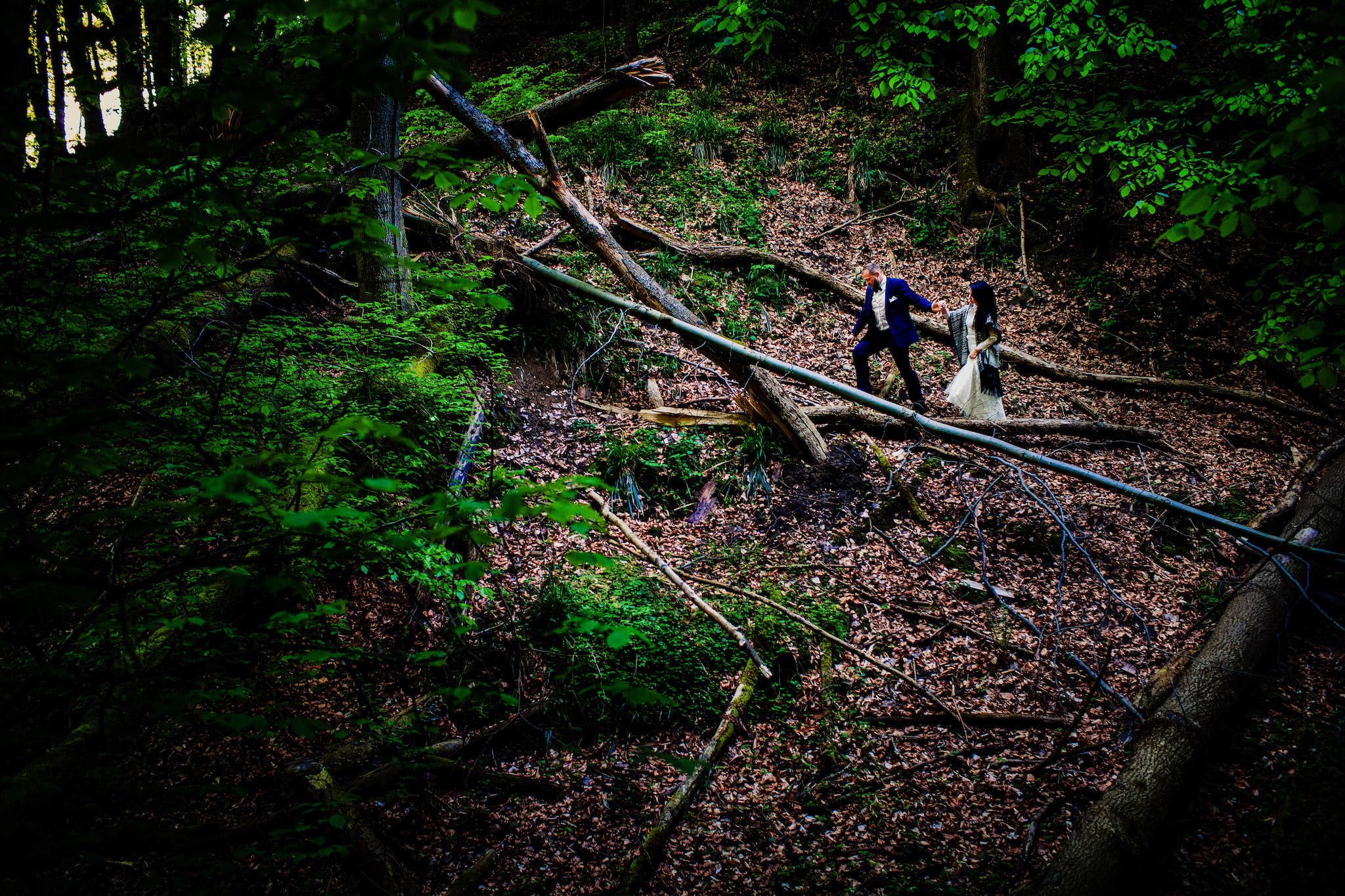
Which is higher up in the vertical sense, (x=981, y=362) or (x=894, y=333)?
(x=894, y=333)

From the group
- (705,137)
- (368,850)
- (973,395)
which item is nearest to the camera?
(368,850)

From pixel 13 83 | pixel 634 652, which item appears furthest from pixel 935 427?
pixel 13 83

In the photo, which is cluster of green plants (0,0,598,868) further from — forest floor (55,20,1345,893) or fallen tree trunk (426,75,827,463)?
fallen tree trunk (426,75,827,463)

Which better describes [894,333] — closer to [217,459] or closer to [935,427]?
[935,427]

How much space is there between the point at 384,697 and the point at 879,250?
35.7ft

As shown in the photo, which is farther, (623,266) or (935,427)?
(623,266)

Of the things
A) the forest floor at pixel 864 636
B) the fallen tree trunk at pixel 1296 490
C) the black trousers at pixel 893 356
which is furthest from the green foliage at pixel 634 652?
the fallen tree trunk at pixel 1296 490

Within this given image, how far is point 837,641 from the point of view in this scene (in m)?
4.54

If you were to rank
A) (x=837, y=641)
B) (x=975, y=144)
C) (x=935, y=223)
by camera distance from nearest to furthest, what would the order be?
1. (x=837, y=641)
2. (x=935, y=223)
3. (x=975, y=144)

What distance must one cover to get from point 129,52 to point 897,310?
682 cm

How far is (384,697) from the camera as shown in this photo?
3805 millimetres

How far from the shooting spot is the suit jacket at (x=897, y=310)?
23.2 ft

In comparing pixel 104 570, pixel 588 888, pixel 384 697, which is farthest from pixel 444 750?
pixel 104 570

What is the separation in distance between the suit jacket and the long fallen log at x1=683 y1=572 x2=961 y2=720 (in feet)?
13.1
